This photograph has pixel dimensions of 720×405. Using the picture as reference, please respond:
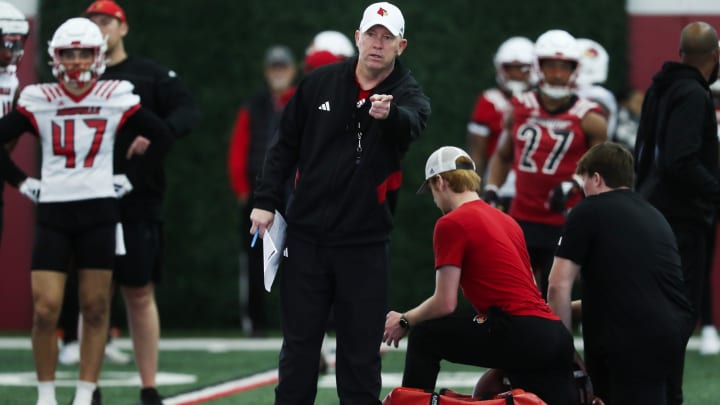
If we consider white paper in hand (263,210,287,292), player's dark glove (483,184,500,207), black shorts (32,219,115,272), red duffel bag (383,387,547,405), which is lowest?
red duffel bag (383,387,547,405)

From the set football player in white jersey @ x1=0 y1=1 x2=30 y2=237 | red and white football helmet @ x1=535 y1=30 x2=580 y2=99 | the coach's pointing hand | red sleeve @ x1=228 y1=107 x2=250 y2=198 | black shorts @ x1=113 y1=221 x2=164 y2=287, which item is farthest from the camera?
red sleeve @ x1=228 y1=107 x2=250 y2=198

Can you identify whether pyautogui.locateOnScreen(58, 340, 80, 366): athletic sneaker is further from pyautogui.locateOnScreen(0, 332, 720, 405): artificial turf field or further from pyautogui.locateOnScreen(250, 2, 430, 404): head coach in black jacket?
pyautogui.locateOnScreen(250, 2, 430, 404): head coach in black jacket

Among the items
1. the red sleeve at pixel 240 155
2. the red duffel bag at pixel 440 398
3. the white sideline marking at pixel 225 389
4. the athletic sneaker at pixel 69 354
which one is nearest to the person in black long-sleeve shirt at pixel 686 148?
the red duffel bag at pixel 440 398

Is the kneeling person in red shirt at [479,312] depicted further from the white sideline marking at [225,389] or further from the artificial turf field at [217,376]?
the white sideline marking at [225,389]

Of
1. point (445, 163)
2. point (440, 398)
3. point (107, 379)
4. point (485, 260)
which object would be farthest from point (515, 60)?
point (440, 398)

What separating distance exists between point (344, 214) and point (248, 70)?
5.88m

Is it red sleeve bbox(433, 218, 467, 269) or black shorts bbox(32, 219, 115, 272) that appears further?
black shorts bbox(32, 219, 115, 272)

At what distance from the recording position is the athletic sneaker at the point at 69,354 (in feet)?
30.8

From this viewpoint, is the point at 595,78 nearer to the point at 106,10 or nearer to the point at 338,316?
the point at 106,10

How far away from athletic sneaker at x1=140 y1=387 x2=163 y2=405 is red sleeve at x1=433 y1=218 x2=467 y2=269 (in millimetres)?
1885

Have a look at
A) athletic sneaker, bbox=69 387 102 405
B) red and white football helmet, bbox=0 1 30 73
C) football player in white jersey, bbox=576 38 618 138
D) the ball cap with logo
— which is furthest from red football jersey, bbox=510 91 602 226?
red and white football helmet, bbox=0 1 30 73

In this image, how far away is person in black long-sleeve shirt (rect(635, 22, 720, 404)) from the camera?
6766 millimetres

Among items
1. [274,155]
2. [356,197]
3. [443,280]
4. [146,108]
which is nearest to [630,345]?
[443,280]

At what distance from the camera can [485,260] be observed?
6.08 metres
